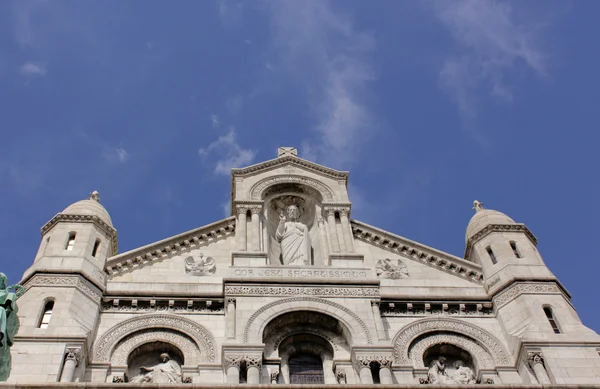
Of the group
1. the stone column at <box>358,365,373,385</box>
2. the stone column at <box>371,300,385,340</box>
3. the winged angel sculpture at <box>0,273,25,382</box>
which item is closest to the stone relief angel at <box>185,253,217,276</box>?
the stone column at <box>371,300,385,340</box>

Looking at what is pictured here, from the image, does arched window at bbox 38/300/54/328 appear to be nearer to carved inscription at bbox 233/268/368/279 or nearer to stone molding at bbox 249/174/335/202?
carved inscription at bbox 233/268/368/279

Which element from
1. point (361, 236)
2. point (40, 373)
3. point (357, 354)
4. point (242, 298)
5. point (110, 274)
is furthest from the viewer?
point (361, 236)

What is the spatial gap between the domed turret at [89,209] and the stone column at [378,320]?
8.55 meters

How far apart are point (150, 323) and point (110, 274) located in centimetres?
271

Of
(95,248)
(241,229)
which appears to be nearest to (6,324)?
(95,248)

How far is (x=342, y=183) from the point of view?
2958cm

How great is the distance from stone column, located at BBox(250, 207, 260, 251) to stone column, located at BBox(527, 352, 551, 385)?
8507 mm

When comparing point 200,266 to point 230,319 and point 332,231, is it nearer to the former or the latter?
point 230,319

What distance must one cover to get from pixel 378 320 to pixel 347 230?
4.72m

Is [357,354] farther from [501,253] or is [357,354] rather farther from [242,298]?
[501,253]

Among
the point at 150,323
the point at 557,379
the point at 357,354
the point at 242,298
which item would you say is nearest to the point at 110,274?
the point at 150,323

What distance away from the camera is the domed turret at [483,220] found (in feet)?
89.6

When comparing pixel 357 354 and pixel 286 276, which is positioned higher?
pixel 286 276

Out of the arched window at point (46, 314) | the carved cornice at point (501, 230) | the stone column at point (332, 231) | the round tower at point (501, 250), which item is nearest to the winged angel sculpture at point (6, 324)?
the arched window at point (46, 314)
